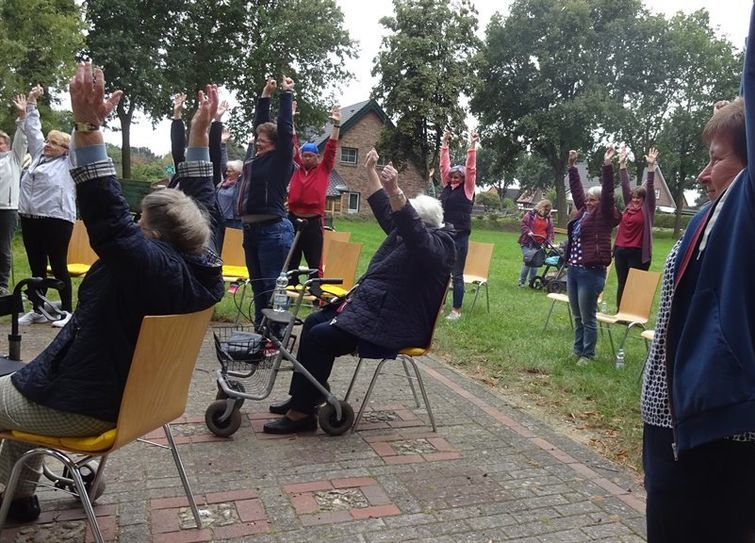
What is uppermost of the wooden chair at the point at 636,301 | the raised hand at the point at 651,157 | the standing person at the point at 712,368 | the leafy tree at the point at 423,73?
the leafy tree at the point at 423,73

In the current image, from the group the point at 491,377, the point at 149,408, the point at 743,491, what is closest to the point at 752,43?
the point at 743,491

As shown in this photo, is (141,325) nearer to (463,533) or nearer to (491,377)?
(463,533)

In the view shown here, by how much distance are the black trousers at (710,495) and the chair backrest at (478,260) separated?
752 centimetres

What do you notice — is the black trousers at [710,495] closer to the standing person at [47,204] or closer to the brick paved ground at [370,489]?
the brick paved ground at [370,489]

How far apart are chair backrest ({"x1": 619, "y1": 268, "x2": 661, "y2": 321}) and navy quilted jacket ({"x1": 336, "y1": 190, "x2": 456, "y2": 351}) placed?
3.20 m

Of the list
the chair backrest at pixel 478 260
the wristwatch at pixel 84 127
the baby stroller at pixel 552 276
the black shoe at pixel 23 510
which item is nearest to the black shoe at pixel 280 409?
the black shoe at pixel 23 510

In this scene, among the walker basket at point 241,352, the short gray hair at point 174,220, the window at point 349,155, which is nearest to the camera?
the short gray hair at point 174,220

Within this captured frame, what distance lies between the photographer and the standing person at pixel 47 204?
609cm

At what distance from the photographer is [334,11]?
33.0m

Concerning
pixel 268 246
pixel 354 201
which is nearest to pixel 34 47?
pixel 268 246

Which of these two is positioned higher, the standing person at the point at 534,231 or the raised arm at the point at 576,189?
the raised arm at the point at 576,189

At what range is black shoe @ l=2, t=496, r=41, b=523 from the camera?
2.80m

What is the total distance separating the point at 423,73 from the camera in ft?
116

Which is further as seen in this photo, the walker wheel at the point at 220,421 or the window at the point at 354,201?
the window at the point at 354,201
